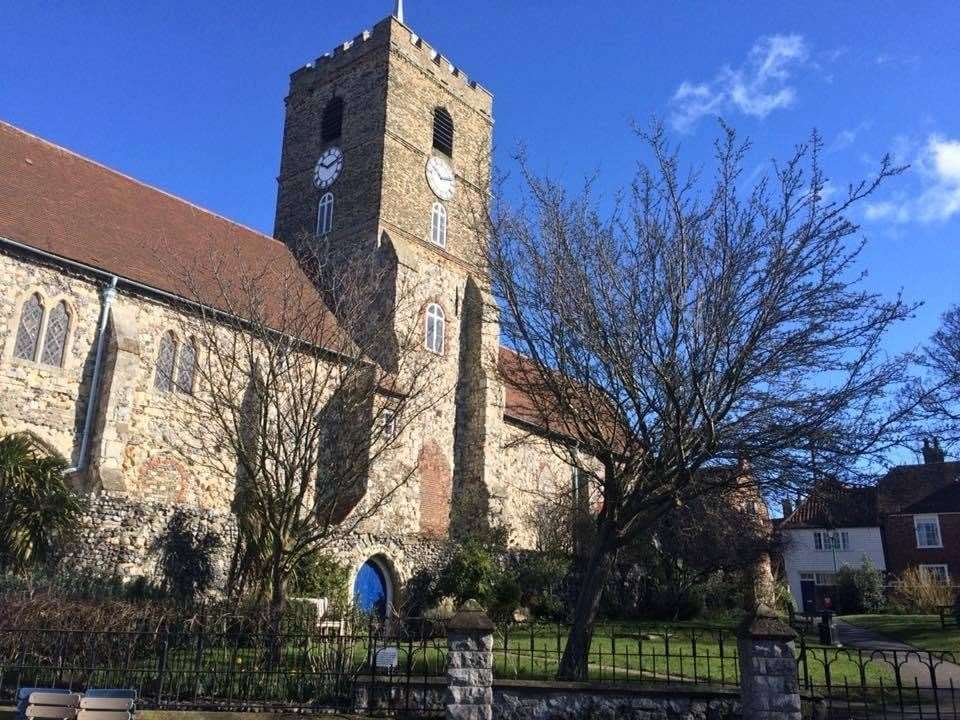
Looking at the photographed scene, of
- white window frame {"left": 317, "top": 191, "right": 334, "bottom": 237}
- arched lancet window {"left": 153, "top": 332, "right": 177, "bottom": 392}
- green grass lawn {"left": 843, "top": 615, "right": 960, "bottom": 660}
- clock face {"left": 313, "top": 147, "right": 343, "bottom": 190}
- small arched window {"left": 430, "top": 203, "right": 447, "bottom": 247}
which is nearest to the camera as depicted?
green grass lawn {"left": 843, "top": 615, "right": 960, "bottom": 660}

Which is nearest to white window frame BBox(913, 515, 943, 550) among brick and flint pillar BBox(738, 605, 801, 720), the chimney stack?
the chimney stack

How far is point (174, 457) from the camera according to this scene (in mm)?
17812

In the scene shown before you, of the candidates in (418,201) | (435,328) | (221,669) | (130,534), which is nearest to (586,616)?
(221,669)

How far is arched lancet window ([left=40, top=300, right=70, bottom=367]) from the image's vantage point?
16344 mm

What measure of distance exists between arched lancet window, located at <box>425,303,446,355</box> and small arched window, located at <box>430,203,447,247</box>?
250 centimetres

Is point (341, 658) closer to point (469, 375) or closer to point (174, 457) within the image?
point (174, 457)

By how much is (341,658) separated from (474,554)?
1079 centimetres

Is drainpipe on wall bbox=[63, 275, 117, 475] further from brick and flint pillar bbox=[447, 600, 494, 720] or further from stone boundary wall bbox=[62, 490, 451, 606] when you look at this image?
brick and flint pillar bbox=[447, 600, 494, 720]

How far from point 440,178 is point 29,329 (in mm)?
14272

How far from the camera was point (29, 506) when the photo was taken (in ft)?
46.2

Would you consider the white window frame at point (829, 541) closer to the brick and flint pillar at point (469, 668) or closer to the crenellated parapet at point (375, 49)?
the crenellated parapet at point (375, 49)

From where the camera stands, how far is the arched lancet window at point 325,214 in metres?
25.4

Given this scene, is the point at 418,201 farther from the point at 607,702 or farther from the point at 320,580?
the point at 607,702

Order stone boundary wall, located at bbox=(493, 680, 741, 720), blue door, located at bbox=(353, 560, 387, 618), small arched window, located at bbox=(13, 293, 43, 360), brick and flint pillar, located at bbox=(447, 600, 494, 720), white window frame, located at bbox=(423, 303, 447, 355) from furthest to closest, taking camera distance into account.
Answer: white window frame, located at bbox=(423, 303, 447, 355) < blue door, located at bbox=(353, 560, 387, 618) < small arched window, located at bbox=(13, 293, 43, 360) < stone boundary wall, located at bbox=(493, 680, 741, 720) < brick and flint pillar, located at bbox=(447, 600, 494, 720)
